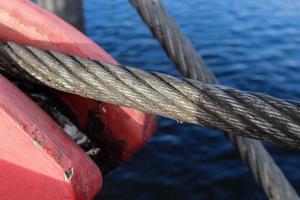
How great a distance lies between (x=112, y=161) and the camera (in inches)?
60.1

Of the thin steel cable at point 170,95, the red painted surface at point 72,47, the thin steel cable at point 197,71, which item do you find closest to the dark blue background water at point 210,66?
the thin steel cable at point 197,71

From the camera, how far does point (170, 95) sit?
115 cm

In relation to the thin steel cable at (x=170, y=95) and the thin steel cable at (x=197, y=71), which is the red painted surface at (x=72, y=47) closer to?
the thin steel cable at (x=170, y=95)

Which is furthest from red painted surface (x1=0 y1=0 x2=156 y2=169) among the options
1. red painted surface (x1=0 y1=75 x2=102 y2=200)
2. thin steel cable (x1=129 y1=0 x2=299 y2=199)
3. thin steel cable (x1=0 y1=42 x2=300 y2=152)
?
thin steel cable (x1=129 y1=0 x2=299 y2=199)

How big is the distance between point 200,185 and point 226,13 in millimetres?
4076

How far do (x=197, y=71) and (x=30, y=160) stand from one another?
1053 mm

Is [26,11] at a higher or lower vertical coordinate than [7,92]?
higher

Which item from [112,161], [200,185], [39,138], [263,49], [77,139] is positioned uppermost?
[39,138]

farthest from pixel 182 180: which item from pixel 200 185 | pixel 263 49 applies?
pixel 263 49

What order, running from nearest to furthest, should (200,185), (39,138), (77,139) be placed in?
(39,138) < (77,139) < (200,185)

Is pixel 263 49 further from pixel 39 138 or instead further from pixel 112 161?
pixel 39 138

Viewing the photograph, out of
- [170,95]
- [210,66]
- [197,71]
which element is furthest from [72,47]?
[210,66]

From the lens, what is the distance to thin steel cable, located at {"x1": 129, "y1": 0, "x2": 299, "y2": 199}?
188 cm

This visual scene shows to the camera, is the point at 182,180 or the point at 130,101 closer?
the point at 130,101
